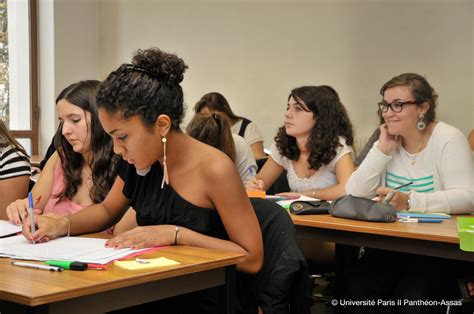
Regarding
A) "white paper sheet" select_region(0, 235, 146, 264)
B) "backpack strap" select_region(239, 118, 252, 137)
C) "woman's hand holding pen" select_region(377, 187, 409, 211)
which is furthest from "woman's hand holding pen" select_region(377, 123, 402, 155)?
"backpack strap" select_region(239, 118, 252, 137)

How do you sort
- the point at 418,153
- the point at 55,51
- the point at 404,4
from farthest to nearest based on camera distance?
the point at 55,51, the point at 404,4, the point at 418,153

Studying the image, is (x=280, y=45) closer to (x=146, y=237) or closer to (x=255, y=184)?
(x=255, y=184)

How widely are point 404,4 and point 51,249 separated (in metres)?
4.61

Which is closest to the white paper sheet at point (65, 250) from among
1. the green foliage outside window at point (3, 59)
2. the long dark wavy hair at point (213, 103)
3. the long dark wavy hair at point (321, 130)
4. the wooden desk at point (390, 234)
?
the wooden desk at point (390, 234)

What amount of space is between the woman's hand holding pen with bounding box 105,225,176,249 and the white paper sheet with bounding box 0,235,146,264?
0.11 feet

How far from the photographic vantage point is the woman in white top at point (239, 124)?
5957mm

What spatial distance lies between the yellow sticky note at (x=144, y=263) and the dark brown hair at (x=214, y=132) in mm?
1664

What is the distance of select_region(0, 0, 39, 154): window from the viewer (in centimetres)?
748

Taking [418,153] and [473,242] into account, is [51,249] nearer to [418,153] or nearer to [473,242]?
[473,242]

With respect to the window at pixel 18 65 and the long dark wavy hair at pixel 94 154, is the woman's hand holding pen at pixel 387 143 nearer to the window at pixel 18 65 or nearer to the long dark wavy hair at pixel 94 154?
the long dark wavy hair at pixel 94 154

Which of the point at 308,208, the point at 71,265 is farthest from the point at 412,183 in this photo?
the point at 71,265

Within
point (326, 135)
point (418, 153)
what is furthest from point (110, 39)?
point (418, 153)

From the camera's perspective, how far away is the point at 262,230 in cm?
205

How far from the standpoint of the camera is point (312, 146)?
3.78 meters
